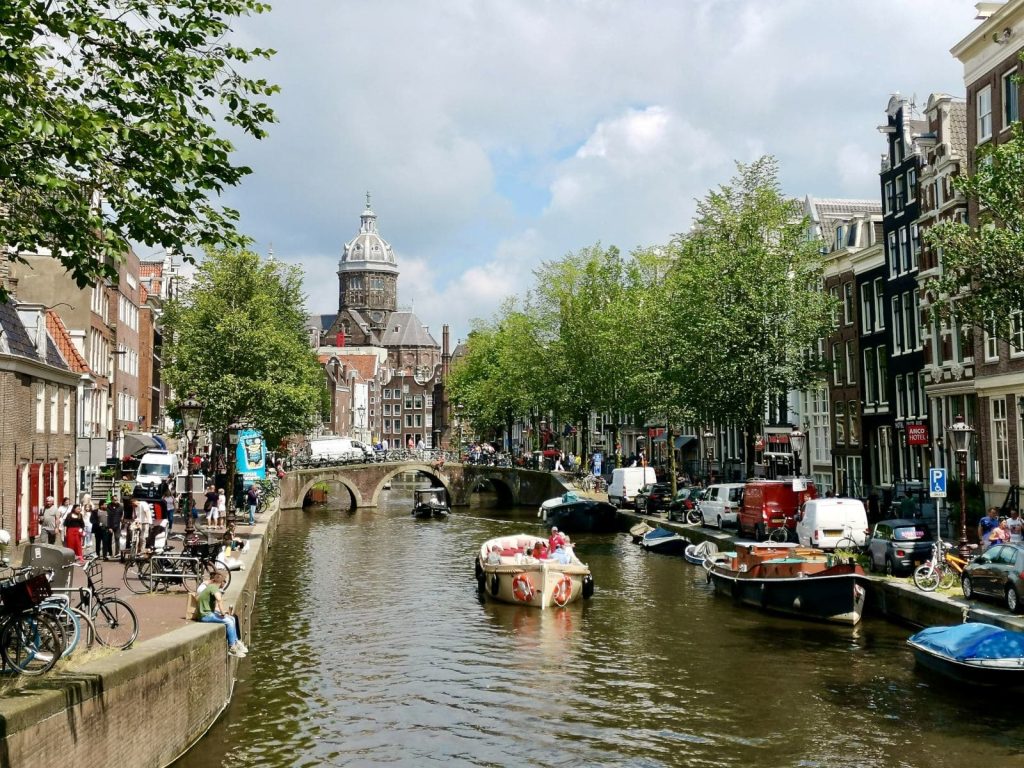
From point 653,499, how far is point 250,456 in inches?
922

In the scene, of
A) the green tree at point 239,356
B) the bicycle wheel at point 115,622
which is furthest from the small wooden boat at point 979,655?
the green tree at point 239,356

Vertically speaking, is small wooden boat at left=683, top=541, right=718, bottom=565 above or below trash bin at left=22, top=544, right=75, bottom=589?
below

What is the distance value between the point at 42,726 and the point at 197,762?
5003 millimetres

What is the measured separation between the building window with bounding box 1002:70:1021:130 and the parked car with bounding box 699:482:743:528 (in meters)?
17.4

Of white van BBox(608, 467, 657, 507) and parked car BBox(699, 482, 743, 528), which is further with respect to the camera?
white van BBox(608, 467, 657, 507)

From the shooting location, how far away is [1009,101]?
3772cm

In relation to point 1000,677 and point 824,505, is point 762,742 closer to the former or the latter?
point 1000,677

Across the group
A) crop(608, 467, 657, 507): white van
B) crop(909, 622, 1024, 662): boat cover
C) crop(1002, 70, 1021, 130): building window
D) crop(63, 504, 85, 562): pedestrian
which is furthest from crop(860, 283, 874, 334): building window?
crop(63, 504, 85, 562): pedestrian

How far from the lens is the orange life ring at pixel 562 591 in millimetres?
32000

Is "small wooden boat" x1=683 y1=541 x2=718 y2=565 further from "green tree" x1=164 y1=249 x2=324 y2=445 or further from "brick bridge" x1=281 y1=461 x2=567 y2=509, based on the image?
"brick bridge" x1=281 y1=461 x2=567 y2=509

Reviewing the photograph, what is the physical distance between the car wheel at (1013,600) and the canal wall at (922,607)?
16 centimetres

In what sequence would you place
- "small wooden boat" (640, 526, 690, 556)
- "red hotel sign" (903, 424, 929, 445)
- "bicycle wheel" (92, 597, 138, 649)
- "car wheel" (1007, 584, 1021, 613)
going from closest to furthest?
"bicycle wheel" (92, 597, 138, 649) < "car wheel" (1007, 584, 1021, 613) < "red hotel sign" (903, 424, 929, 445) < "small wooden boat" (640, 526, 690, 556)

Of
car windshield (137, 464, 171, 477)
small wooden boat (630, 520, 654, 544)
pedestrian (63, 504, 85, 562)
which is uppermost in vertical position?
car windshield (137, 464, 171, 477)

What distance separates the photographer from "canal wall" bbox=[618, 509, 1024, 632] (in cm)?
2208
